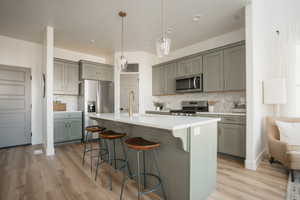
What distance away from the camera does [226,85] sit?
3406 mm

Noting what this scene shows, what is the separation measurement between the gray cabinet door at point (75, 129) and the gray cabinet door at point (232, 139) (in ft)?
12.3

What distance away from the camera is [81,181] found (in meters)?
2.23

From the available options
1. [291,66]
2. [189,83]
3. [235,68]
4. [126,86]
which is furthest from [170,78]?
[291,66]

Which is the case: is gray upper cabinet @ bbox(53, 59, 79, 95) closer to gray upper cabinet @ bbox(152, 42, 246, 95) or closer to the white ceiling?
the white ceiling

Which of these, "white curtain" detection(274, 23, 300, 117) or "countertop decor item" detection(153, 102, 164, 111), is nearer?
"white curtain" detection(274, 23, 300, 117)

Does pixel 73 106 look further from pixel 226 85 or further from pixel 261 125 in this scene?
pixel 261 125

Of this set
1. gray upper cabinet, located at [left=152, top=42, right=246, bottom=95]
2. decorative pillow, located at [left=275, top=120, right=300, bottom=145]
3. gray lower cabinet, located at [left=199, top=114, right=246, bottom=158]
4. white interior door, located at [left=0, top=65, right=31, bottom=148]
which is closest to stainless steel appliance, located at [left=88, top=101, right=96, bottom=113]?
white interior door, located at [left=0, top=65, right=31, bottom=148]

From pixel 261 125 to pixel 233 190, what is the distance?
1.66 m

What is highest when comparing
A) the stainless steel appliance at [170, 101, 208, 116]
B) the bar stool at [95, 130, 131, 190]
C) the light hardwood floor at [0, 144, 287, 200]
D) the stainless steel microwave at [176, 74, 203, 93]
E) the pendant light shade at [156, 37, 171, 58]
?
the pendant light shade at [156, 37, 171, 58]

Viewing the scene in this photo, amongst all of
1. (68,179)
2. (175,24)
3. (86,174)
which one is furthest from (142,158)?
(175,24)

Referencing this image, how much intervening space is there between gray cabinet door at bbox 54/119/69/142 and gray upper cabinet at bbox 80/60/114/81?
Answer: 4.60ft

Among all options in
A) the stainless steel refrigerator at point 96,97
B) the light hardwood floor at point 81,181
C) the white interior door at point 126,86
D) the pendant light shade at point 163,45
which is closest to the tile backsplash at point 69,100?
the stainless steel refrigerator at point 96,97

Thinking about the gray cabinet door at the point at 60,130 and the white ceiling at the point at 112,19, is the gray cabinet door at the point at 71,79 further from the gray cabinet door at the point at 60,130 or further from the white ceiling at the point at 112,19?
the gray cabinet door at the point at 60,130

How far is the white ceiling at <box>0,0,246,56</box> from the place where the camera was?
8.62 feet
